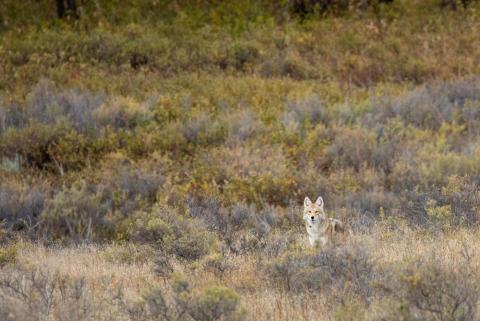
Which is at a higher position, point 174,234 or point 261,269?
point 261,269

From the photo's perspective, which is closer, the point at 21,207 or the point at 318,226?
the point at 318,226

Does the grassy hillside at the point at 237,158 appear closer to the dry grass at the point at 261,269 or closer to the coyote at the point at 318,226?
the dry grass at the point at 261,269

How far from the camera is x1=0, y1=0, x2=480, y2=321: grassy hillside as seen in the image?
7742 millimetres

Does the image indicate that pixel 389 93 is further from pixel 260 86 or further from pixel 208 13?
pixel 208 13

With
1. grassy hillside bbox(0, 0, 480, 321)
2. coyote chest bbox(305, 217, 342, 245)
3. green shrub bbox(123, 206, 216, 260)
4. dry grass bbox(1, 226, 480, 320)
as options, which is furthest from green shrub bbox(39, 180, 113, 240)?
coyote chest bbox(305, 217, 342, 245)

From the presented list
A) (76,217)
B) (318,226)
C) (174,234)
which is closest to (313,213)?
(318,226)

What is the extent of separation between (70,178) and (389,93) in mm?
8090

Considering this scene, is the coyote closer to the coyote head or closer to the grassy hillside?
the coyote head

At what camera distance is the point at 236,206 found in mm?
13195

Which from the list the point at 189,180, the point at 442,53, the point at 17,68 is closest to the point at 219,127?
the point at 189,180

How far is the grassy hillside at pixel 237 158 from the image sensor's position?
7742mm

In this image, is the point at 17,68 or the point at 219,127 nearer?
the point at 219,127

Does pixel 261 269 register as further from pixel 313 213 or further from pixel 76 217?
pixel 76 217

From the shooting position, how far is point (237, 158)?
15320mm
